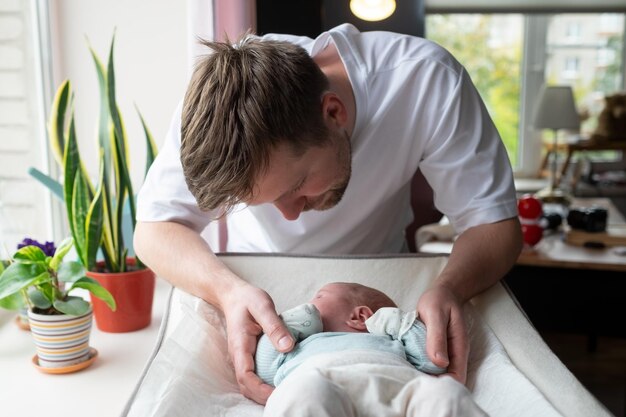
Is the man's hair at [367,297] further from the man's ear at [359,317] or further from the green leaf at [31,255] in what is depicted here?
the green leaf at [31,255]

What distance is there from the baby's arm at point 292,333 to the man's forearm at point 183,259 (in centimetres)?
13

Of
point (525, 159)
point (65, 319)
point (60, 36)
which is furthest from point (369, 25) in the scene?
point (525, 159)

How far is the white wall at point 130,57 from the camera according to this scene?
2205 millimetres

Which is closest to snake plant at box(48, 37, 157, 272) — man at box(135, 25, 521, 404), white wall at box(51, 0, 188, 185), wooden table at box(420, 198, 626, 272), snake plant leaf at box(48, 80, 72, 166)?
snake plant leaf at box(48, 80, 72, 166)

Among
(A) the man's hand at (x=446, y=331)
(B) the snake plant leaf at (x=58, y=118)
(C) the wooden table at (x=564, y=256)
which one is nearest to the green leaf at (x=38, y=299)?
(B) the snake plant leaf at (x=58, y=118)

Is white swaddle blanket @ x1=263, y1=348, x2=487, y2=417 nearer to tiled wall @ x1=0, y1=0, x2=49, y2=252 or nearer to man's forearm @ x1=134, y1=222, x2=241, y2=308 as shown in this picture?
man's forearm @ x1=134, y1=222, x2=241, y2=308

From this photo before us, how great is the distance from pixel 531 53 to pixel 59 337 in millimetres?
4707

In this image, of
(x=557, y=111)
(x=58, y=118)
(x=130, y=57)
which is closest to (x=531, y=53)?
(x=557, y=111)

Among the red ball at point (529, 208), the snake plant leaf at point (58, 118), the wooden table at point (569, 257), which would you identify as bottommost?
the wooden table at point (569, 257)

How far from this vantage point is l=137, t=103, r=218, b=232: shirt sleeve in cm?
146

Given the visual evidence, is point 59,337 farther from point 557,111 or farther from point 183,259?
point 557,111

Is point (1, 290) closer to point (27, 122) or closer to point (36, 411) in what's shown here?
point (36, 411)

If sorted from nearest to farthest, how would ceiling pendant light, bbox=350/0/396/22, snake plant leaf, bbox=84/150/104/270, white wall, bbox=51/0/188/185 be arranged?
snake plant leaf, bbox=84/150/104/270, ceiling pendant light, bbox=350/0/396/22, white wall, bbox=51/0/188/185

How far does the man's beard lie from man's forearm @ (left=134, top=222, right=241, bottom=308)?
0.19m
